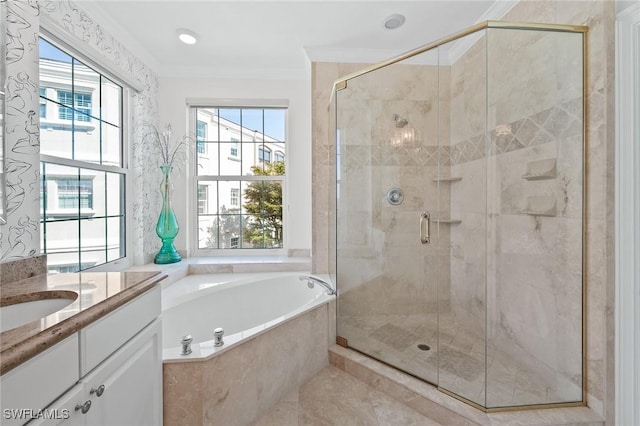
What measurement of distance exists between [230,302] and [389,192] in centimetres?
149

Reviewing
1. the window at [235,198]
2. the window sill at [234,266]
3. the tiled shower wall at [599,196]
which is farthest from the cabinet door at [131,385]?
the tiled shower wall at [599,196]

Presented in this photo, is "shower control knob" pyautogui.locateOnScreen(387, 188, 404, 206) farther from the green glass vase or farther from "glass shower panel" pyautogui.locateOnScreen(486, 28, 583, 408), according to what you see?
the green glass vase

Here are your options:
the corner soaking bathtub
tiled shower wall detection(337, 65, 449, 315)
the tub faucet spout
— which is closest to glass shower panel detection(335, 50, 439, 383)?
tiled shower wall detection(337, 65, 449, 315)

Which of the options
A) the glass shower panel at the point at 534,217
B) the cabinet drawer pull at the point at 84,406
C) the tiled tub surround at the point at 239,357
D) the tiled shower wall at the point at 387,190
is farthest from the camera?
the tiled shower wall at the point at 387,190

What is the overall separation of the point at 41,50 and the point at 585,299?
3.21 metres

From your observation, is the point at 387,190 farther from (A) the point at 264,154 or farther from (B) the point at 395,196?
(A) the point at 264,154

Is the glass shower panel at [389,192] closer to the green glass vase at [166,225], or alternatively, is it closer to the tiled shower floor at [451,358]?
the tiled shower floor at [451,358]

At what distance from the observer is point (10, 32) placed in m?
1.17

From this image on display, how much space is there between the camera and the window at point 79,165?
5.21ft

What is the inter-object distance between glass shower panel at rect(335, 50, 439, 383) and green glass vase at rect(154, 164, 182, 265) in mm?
1464

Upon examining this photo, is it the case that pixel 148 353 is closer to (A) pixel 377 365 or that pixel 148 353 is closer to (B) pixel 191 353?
(B) pixel 191 353

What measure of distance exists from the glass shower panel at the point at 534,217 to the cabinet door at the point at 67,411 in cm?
162

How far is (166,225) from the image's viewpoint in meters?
2.31

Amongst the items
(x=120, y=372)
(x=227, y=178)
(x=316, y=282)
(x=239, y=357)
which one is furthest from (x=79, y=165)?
(x=316, y=282)
